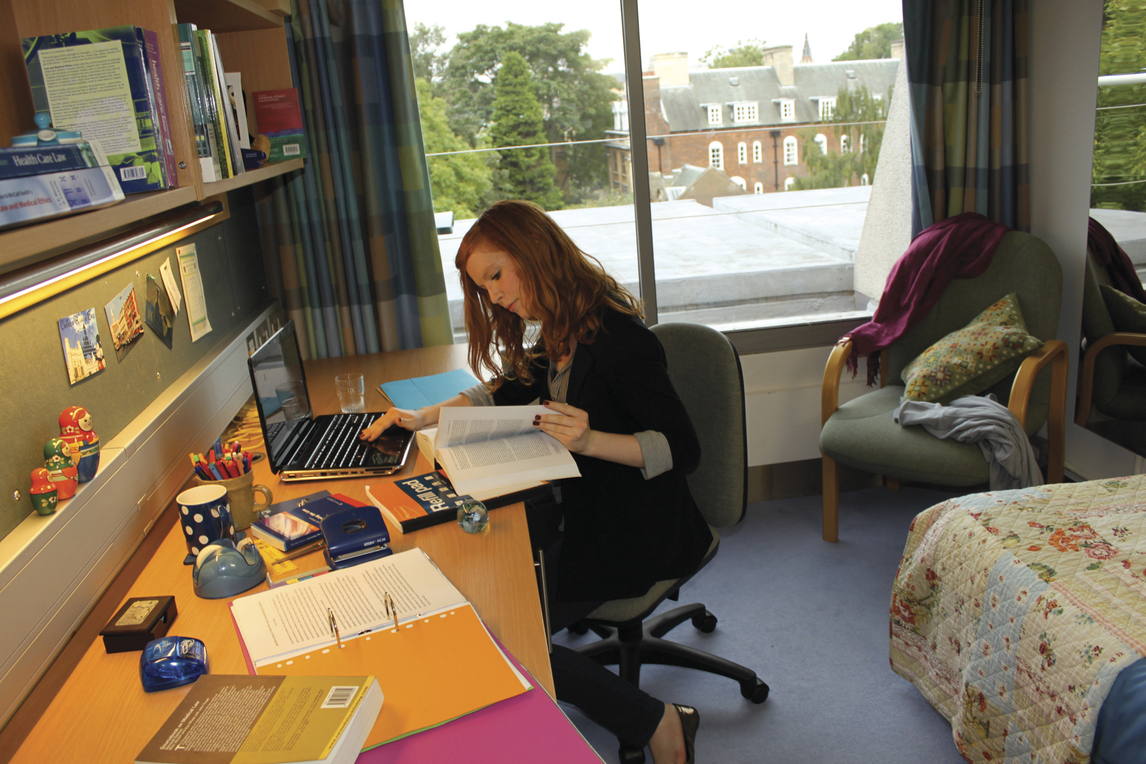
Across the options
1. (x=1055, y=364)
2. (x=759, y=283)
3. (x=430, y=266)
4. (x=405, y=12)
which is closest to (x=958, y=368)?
(x=1055, y=364)

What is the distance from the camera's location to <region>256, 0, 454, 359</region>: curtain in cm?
249

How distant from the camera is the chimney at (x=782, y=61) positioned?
112 inches

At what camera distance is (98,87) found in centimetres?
122

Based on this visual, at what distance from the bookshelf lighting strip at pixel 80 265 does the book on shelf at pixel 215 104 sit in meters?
0.19

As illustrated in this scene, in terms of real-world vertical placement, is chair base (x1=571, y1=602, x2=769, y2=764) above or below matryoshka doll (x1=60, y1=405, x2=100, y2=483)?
below

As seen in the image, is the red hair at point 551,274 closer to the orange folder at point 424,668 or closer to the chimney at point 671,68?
the orange folder at point 424,668

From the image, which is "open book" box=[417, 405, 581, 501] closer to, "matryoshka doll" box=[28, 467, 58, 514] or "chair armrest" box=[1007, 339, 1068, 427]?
"matryoshka doll" box=[28, 467, 58, 514]

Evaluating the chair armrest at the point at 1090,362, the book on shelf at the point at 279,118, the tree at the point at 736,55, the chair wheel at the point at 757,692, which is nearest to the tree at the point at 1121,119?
the chair armrest at the point at 1090,362

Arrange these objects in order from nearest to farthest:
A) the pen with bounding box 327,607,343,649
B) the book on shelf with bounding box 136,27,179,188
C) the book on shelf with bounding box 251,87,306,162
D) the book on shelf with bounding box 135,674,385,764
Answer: the book on shelf with bounding box 135,674,385,764 → the pen with bounding box 327,607,343,649 → the book on shelf with bounding box 136,27,179,188 → the book on shelf with bounding box 251,87,306,162

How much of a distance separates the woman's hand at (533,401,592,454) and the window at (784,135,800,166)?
1840 mm

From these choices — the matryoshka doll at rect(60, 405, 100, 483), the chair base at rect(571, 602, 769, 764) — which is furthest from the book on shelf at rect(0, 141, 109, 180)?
the chair base at rect(571, 602, 769, 764)

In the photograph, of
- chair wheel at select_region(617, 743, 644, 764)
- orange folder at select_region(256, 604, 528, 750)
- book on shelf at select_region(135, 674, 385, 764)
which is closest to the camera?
book on shelf at select_region(135, 674, 385, 764)

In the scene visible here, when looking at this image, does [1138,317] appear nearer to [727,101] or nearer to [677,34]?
[727,101]

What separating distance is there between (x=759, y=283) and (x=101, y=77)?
7.73ft
